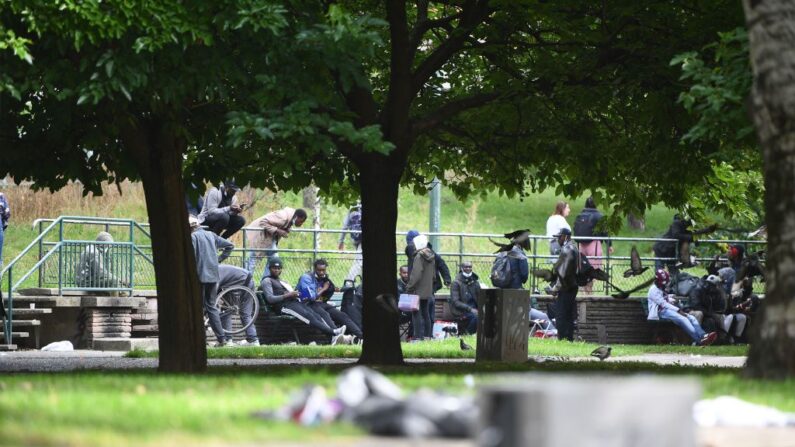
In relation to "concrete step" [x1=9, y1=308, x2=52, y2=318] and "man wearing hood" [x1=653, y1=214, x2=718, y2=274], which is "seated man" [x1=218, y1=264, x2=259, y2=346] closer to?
"concrete step" [x1=9, y1=308, x2=52, y2=318]

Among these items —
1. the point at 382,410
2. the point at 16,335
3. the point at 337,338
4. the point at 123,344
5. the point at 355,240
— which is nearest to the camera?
the point at 382,410

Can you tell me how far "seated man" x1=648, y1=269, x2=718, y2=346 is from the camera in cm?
2870

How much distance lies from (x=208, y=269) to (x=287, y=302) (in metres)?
2.55

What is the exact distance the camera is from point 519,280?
2711 cm

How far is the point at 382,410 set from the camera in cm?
727

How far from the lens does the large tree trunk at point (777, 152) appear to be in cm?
1157

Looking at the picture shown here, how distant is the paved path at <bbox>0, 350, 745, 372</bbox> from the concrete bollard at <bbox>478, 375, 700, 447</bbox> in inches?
450

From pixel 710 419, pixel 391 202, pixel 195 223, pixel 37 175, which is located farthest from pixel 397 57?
pixel 710 419

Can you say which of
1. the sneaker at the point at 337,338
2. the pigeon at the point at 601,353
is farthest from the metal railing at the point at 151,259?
the pigeon at the point at 601,353

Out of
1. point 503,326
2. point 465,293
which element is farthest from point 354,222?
point 503,326

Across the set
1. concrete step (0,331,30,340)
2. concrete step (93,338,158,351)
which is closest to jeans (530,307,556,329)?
concrete step (93,338,158,351)

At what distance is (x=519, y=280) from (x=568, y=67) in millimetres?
9769

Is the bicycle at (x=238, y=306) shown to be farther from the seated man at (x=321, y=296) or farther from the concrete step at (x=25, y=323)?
the concrete step at (x=25, y=323)

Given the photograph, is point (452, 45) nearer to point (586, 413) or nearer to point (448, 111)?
point (448, 111)
